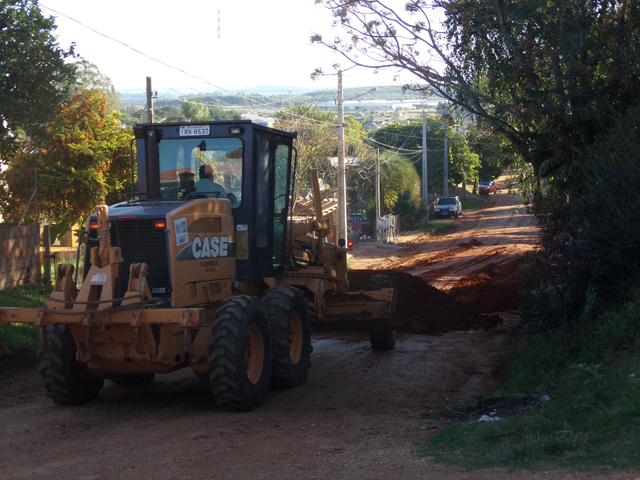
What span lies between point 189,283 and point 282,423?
77.3 inches

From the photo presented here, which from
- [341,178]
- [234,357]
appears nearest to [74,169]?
[341,178]

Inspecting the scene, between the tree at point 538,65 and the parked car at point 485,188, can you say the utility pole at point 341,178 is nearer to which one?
the tree at point 538,65

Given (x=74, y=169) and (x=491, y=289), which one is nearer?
(x=491, y=289)

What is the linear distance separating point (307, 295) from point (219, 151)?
297 centimetres

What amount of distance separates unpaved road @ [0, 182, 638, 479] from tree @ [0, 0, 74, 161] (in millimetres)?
6150

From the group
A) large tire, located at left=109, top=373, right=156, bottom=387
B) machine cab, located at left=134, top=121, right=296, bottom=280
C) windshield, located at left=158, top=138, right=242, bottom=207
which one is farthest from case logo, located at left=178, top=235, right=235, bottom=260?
large tire, located at left=109, top=373, right=156, bottom=387

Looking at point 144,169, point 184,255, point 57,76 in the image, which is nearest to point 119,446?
point 184,255

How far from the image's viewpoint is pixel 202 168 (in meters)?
8.27

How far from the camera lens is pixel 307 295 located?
10.2 m

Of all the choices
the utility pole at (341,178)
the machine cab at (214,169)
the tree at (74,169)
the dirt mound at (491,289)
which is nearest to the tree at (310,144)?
the utility pole at (341,178)

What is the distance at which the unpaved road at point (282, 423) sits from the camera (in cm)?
527

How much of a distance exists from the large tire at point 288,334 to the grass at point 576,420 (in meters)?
2.53

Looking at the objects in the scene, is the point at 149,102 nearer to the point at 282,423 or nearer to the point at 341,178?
the point at 341,178

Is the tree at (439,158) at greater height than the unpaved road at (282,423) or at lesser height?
greater
